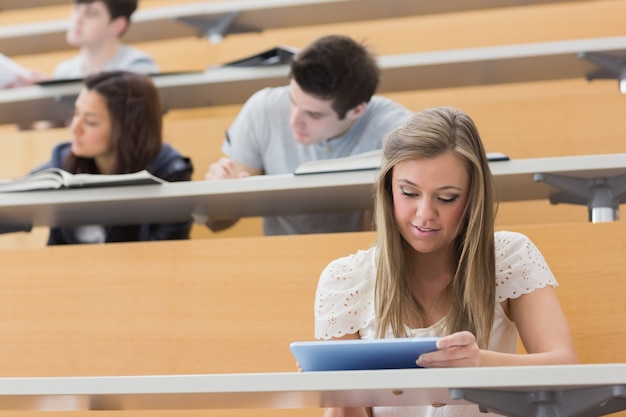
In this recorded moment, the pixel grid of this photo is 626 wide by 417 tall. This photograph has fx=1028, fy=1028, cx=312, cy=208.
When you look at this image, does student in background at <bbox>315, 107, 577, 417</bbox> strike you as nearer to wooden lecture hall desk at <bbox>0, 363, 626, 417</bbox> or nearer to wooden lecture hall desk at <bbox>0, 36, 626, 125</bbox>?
wooden lecture hall desk at <bbox>0, 363, 626, 417</bbox>

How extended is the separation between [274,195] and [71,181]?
0.29 metres

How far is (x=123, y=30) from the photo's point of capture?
2404mm

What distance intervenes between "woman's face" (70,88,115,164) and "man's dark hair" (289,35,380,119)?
385 millimetres

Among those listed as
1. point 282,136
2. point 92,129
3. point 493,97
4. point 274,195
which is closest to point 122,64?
point 92,129

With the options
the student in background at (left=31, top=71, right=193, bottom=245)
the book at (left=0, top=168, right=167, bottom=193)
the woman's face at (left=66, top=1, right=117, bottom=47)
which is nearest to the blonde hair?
the book at (left=0, top=168, right=167, bottom=193)

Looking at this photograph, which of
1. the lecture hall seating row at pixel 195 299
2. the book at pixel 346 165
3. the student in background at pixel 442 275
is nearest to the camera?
the student in background at pixel 442 275

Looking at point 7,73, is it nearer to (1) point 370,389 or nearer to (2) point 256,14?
(2) point 256,14

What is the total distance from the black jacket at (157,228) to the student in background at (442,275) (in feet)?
1.81

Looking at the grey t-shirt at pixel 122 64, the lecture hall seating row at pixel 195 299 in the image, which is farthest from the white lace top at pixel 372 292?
the grey t-shirt at pixel 122 64

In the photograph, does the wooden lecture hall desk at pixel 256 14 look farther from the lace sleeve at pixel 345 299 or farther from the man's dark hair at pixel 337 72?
the lace sleeve at pixel 345 299

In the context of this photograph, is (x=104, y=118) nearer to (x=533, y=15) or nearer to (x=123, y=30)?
(x=123, y=30)

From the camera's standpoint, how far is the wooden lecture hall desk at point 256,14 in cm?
240

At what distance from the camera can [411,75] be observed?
1986 mm

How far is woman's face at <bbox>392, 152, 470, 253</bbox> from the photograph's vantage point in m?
1.12
